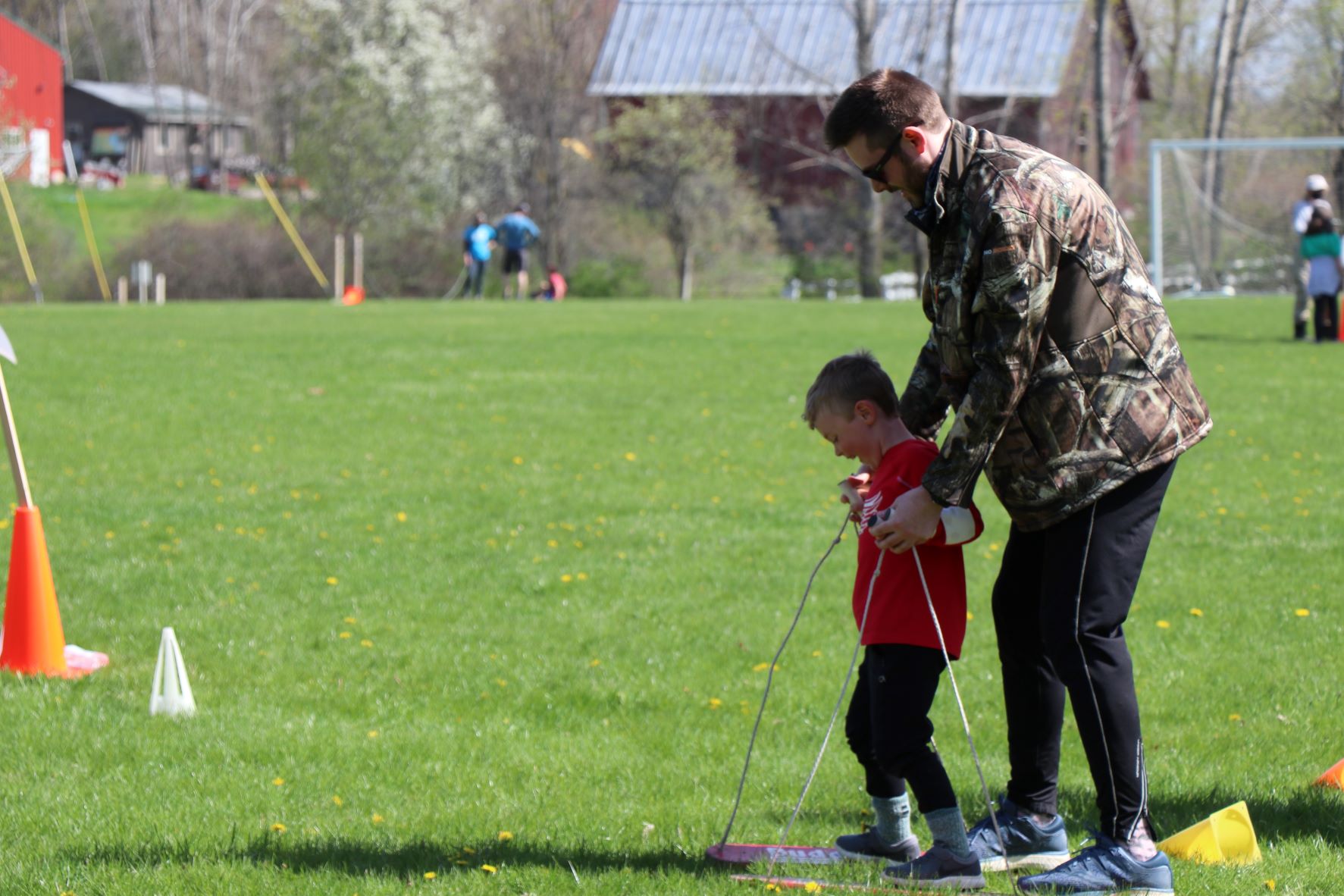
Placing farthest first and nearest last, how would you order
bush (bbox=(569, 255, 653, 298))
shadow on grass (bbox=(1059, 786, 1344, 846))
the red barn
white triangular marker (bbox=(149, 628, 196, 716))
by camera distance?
the red barn → bush (bbox=(569, 255, 653, 298)) → white triangular marker (bbox=(149, 628, 196, 716)) → shadow on grass (bbox=(1059, 786, 1344, 846))

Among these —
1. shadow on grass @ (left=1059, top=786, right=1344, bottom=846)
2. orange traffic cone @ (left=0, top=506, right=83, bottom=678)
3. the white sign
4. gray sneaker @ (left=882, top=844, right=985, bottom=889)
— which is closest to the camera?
gray sneaker @ (left=882, top=844, right=985, bottom=889)

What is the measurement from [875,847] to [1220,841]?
95cm

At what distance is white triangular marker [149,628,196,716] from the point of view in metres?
5.55

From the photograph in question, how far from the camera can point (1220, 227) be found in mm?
27250

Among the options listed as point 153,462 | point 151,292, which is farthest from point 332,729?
point 151,292

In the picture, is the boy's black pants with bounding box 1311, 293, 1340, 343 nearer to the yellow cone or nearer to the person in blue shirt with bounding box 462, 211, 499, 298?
the yellow cone

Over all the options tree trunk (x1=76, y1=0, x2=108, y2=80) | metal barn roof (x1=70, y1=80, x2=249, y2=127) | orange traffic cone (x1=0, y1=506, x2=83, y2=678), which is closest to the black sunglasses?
orange traffic cone (x1=0, y1=506, x2=83, y2=678)

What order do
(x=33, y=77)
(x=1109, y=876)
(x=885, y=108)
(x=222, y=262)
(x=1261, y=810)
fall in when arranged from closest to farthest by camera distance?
(x=885, y=108)
(x=1109, y=876)
(x=1261, y=810)
(x=222, y=262)
(x=33, y=77)

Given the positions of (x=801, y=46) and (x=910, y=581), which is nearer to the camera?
(x=910, y=581)

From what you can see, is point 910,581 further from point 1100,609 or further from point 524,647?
point 524,647

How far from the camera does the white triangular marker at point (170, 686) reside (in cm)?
555

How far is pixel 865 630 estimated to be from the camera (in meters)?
3.71

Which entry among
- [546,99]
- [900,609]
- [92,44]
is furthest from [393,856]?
[92,44]

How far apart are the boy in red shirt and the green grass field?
29 centimetres
